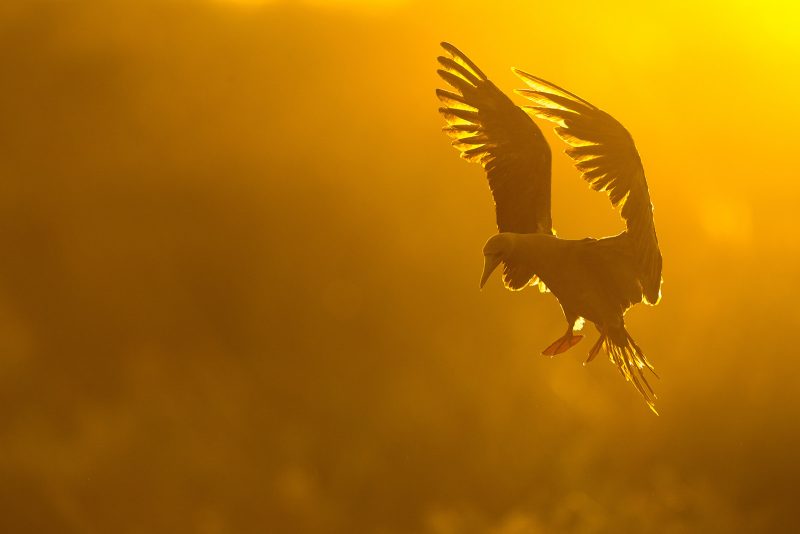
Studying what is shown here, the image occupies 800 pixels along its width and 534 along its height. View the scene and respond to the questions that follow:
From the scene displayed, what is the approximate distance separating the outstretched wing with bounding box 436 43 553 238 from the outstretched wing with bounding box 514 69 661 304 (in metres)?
0.82

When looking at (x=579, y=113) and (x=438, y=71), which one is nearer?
(x=579, y=113)

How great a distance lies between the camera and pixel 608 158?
19.1ft

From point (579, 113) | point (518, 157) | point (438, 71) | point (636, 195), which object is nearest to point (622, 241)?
point (636, 195)

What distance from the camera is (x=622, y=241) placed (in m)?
5.79

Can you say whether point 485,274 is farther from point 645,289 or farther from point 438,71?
point 438,71

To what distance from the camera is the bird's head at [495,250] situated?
5648mm

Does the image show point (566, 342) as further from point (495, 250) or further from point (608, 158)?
point (608, 158)

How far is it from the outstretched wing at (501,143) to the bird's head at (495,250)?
983mm

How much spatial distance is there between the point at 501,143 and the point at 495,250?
4.05 feet

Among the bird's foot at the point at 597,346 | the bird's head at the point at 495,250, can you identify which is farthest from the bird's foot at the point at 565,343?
the bird's head at the point at 495,250

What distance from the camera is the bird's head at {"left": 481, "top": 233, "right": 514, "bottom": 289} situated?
5648 mm

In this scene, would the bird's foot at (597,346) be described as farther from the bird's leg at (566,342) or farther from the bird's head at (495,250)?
the bird's head at (495,250)

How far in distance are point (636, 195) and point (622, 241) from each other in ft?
0.74

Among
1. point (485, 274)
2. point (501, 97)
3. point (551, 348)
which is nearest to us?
point (485, 274)
